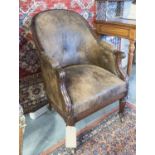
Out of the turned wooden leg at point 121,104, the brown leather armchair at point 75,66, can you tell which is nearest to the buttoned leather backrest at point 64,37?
the brown leather armchair at point 75,66

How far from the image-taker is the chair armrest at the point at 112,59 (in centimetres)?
176

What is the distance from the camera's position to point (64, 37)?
1.86m

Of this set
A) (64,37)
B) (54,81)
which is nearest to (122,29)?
(64,37)

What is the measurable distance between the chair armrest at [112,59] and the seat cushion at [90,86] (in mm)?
58

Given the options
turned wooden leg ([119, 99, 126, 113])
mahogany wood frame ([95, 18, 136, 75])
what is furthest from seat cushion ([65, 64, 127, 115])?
mahogany wood frame ([95, 18, 136, 75])

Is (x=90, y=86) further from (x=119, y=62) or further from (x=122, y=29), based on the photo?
(x=122, y=29)

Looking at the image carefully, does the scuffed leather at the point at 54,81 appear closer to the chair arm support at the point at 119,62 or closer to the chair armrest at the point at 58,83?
the chair armrest at the point at 58,83

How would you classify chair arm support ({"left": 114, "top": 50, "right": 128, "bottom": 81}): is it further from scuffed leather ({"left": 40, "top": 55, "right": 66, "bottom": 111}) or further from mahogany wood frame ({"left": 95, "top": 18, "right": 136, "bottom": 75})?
scuffed leather ({"left": 40, "top": 55, "right": 66, "bottom": 111})

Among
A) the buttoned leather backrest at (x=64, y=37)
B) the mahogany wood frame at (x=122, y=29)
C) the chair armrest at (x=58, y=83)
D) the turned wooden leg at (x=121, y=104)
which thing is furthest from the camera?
the mahogany wood frame at (x=122, y=29)

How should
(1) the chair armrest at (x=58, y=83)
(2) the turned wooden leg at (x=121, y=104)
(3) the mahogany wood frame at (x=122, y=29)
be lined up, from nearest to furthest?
(1) the chair armrest at (x=58, y=83), (2) the turned wooden leg at (x=121, y=104), (3) the mahogany wood frame at (x=122, y=29)

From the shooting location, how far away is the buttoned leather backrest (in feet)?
5.65

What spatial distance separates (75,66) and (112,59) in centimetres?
37

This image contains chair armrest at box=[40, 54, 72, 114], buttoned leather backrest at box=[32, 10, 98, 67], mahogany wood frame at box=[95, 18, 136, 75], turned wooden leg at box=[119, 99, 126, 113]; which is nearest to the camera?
chair armrest at box=[40, 54, 72, 114]

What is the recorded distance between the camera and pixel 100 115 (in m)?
2.02
